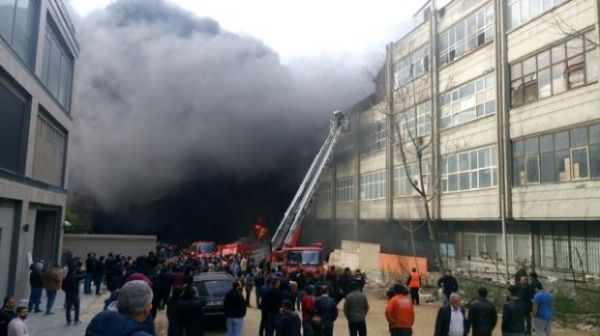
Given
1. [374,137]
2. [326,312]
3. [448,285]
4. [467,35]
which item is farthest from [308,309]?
[374,137]

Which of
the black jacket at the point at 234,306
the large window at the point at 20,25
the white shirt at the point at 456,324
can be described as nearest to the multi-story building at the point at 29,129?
the large window at the point at 20,25

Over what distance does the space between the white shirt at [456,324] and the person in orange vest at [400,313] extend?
759 millimetres

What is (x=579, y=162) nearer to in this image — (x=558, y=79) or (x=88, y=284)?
(x=558, y=79)

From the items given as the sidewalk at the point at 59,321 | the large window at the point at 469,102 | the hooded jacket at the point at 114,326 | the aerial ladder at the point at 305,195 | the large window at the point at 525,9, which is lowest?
the sidewalk at the point at 59,321

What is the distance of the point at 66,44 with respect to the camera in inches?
807

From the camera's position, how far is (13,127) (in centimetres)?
1428

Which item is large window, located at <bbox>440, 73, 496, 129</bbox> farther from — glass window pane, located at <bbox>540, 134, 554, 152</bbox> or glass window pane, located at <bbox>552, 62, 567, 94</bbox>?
glass window pane, located at <bbox>552, 62, 567, 94</bbox>

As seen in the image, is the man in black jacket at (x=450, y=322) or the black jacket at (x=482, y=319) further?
the black jacket at (x=482, y=319)

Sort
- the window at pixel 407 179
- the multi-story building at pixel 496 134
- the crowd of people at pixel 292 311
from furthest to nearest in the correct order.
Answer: the window at pixel 407 179 < the multi-story building at pixel 496 134 < the crowd of people at pixel 292 311

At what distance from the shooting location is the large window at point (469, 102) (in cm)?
2124

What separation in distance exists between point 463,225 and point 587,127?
27.9ft

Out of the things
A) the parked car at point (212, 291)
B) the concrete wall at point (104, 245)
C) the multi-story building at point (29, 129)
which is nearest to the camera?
the parked car at point (212, 291)

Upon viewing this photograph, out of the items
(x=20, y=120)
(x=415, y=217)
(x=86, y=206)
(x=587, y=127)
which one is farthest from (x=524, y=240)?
(x=86, y=206)

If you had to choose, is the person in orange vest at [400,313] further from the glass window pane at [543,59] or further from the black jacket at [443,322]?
the glass window pane at [543,59]
